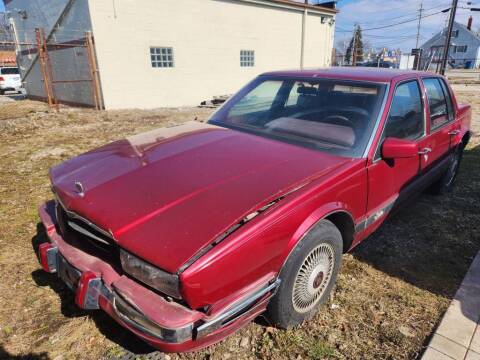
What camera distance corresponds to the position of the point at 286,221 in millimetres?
1986

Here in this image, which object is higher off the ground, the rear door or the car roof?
the car roof

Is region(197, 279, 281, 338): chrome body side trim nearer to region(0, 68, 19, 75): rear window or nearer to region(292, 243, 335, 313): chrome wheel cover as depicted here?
region(292, 243, 335, 313): chrome wheel cover

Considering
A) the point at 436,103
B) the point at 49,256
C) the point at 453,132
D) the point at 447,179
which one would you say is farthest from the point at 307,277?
the point at 447,179

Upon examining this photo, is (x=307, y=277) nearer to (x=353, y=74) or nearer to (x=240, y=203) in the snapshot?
(x=240, y=203)

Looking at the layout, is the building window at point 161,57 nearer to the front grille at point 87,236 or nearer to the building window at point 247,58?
the building window at point 247,58

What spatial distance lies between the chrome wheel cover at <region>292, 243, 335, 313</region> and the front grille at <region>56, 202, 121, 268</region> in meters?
1.14

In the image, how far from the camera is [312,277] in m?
2.35

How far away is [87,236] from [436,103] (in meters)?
3.65

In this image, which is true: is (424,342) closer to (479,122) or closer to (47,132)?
(47,132)

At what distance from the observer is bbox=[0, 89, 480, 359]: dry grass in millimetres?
2262

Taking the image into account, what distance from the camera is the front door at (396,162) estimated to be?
277cm

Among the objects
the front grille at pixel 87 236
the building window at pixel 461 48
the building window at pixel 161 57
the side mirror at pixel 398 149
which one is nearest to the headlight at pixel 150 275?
the front grille at pixel 87 236

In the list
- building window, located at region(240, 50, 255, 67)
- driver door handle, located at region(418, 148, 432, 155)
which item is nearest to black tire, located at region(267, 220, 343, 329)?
driver door handle, located at region(418, 148, 432, 155)

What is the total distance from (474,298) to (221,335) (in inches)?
84.1
